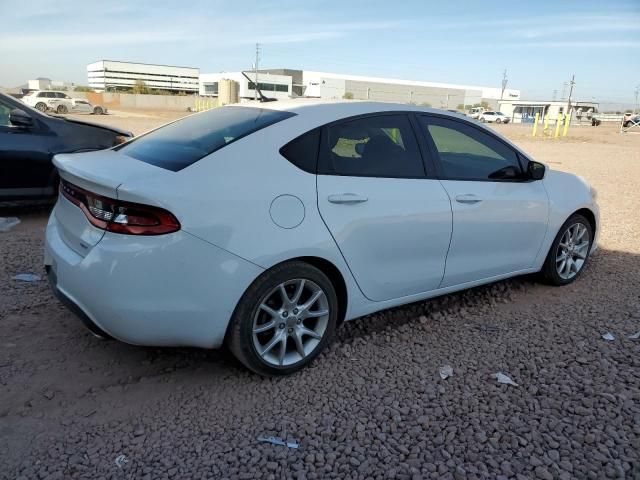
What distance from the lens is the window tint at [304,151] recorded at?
308 cm

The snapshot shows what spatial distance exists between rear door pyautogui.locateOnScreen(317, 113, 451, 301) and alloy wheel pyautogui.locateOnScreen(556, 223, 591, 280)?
1.63m

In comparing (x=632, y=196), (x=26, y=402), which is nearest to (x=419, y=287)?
(x=26, y=402)

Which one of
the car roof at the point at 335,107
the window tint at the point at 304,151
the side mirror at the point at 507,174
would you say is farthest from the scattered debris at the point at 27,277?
the side mirror at the point at 507,174

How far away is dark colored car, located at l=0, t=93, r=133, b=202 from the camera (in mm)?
6113

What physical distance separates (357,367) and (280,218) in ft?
3.64

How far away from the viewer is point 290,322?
310cm

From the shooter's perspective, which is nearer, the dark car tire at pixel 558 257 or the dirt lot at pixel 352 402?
the dirt lot at pixel 352 402

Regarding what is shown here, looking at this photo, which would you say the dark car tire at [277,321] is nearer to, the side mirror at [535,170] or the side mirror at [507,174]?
the side mirror at [507,174]

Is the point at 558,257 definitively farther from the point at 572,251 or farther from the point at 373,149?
the point at 373,149

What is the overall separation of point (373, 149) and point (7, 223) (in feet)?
15.6

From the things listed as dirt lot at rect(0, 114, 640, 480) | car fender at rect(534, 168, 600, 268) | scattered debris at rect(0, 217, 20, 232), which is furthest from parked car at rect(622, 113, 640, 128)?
scattered debris at rect(0, 217, 20, 232)

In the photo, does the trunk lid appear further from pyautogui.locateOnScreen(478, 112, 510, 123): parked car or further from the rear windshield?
pyautogui.locateOnScreen(478, 112, 510, 123): parked car

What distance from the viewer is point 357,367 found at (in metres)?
3.36

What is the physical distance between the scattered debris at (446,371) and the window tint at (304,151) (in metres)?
1.46
